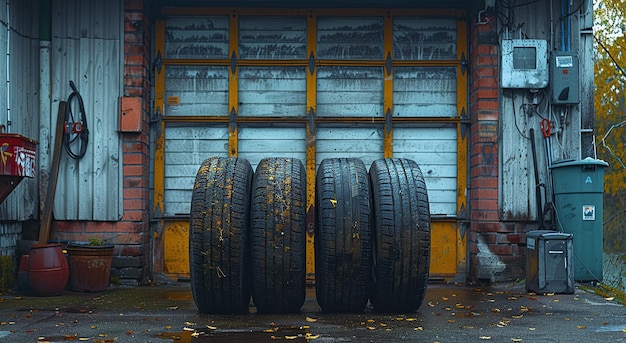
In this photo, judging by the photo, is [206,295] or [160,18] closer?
[206,295]

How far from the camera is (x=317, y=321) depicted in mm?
5008

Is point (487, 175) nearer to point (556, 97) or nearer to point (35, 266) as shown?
point (556, 97)

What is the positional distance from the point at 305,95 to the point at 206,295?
3.31 metres

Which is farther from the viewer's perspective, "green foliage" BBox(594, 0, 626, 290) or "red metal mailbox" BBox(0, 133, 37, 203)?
"green foliage" BBox(594, 0, 626, 290)

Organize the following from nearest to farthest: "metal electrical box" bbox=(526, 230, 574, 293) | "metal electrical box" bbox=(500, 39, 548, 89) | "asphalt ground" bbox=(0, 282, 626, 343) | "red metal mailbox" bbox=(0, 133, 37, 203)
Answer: "asphalt ground" bbox=(0, 282, 626, 343)
"red metal mailbox" bbox=(0, 133, 37, 203)
"metal electrical box" bbox=(526, 230, 574, 293)
"metal electrical box" bbox=(500, 39, 548, 89)

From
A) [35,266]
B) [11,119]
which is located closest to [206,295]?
[35,266]

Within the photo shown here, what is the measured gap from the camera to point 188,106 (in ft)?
26.4

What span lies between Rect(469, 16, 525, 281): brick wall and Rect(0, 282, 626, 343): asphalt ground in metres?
0.98

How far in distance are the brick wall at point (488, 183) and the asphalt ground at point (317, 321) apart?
38.8 inches

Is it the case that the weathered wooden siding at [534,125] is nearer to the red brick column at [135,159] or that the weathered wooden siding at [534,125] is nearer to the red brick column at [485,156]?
the red brick column at [485,156]

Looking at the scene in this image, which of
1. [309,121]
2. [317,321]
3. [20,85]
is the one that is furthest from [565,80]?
[20,85]

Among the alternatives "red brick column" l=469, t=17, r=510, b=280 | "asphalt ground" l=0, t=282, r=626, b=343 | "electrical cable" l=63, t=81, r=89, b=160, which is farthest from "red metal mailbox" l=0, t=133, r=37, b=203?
"red brick column" l=469, t=17, r=510, b=280

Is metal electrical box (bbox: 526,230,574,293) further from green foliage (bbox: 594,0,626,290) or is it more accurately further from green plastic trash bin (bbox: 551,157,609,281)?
green foliage (bbox: 594,0,626,290)

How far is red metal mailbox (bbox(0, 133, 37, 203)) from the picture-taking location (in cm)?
624
